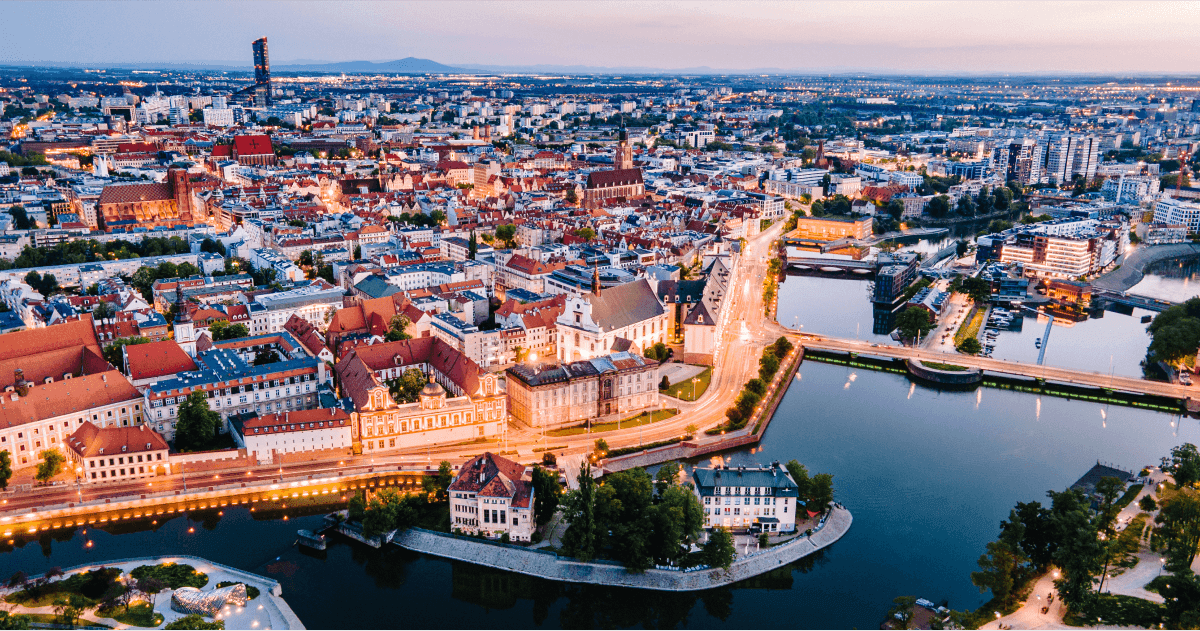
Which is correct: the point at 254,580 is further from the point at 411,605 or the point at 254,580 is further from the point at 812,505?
the point at 812,505

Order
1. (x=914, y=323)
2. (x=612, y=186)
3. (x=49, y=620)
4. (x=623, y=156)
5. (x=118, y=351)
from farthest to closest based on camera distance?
1. (x=623, y=156)
2. (x=612, y=186)
3. (x=914, y=323)
4. (x=118, y=351)
5. (x=49, y=620)

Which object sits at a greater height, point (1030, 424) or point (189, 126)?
point (189, 126)

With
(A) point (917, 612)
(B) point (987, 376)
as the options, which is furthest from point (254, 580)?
(B) point (987, 376)

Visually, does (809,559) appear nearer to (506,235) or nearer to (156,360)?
(156,360)

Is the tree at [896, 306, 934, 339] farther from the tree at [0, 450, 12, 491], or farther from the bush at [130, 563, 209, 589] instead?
the tree at [0, 450, 12, 491]

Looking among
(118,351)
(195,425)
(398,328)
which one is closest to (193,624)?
(195,425)

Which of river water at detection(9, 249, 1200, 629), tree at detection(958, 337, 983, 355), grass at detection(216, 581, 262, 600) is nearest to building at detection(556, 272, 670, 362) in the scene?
river water at detection(9, 249, 1200, 629)

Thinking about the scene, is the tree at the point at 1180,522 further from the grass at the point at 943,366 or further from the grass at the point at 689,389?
the grass at the point at 689,389
